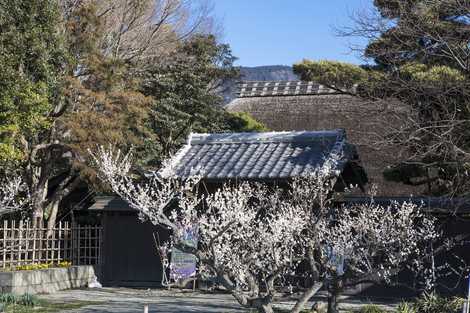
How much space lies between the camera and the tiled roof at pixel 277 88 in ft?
88.8

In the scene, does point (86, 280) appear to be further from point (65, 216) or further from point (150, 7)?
point (150, 7)

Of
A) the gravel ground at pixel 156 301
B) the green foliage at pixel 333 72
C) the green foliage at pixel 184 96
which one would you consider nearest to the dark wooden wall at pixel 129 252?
the gravel ground at pixel 156 301

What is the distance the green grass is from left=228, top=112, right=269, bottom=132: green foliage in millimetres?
10617

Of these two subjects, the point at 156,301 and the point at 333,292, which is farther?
the point at 156,301

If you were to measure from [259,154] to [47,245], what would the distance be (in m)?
5.75

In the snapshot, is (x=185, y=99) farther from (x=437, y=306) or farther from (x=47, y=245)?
(x=437, y=306)

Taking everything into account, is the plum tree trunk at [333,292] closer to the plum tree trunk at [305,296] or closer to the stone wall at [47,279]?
the plum tree trunk at [305,296]

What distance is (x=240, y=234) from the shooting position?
9781 millimetres

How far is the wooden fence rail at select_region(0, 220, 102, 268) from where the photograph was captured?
1572 centimetres

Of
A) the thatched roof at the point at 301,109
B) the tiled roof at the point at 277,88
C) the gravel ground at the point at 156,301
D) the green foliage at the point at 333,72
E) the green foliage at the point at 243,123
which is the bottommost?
the gravel ground at the point at 156,301

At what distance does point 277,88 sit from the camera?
27.8 meters

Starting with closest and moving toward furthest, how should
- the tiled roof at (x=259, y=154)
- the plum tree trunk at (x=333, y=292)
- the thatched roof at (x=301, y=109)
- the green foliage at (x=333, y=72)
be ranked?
1. the plum tree trunk at (x=333, y=292)
2. the green foliage at (x=333, y=72)
3. the tiled roof at (x=259, y=154)
4. the thatched roof at (x=301, y=109)

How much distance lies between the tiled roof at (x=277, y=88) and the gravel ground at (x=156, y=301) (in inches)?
512

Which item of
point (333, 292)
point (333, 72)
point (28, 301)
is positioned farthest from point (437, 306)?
point (28, 301)
